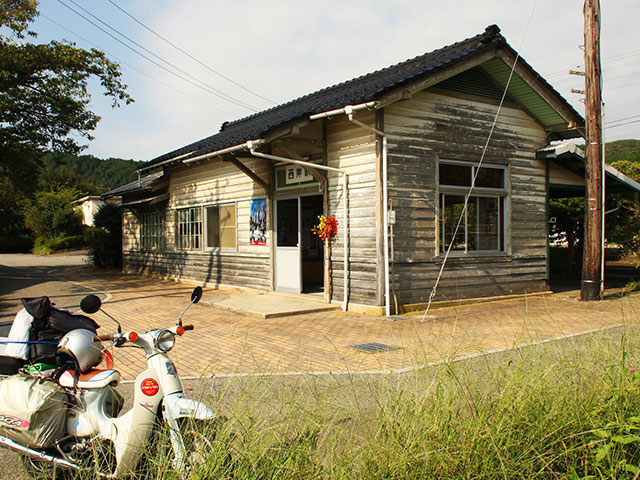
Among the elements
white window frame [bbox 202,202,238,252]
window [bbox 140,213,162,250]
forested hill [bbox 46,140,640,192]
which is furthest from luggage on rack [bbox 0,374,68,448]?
forested hill [bbox 46,140,640,192]

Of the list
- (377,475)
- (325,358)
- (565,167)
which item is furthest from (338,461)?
(565,167)

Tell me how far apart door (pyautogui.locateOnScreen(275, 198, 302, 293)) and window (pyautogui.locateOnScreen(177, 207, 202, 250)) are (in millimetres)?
3632

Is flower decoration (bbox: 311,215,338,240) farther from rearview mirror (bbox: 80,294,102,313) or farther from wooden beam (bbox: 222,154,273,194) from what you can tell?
rearview mirror (bbox: 80,294,102,313)

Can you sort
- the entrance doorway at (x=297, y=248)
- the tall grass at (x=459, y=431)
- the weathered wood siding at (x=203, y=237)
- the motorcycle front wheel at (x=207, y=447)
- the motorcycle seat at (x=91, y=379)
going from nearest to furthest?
the motorcycle front wheel at (x=207, y=447) → the tall grass at (x=459, y=431) → the motorcycle seat at (x=91, y=379) → the entrance doorway at (x=297, y=248) → the weathered wood siding at (x=203, y=237)

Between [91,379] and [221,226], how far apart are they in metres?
10.9

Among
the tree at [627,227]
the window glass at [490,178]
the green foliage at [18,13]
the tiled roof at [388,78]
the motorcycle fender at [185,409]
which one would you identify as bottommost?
the motorcycle fender at [185,409]

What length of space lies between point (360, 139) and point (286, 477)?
25.5ft

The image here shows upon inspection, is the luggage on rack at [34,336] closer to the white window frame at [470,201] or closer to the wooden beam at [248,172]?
the wooden beam at [248,172]

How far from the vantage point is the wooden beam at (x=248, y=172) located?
1080 cm

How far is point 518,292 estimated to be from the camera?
11.4 metres

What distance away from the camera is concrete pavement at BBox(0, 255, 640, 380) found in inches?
215

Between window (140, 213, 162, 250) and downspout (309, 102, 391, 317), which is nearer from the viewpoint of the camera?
downspout (309, 102, 391, 317)

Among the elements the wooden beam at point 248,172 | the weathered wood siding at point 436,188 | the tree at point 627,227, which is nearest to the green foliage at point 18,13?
the wooden beam at point 248,172

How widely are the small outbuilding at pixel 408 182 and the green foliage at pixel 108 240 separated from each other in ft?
31.8
